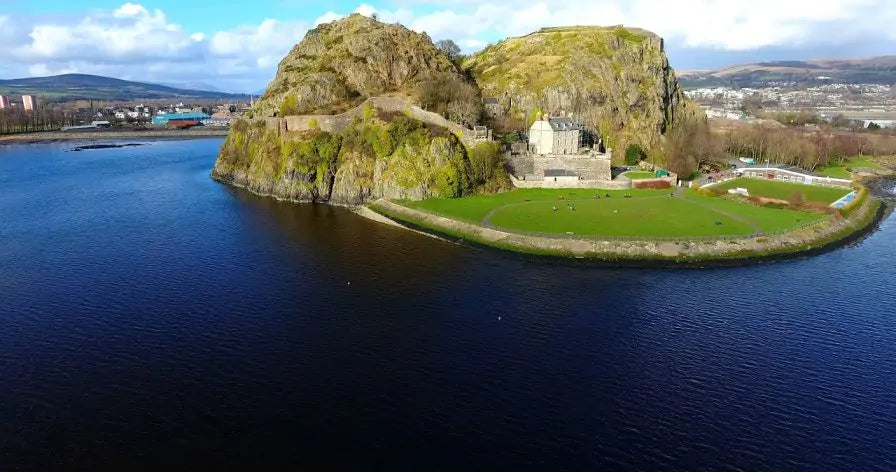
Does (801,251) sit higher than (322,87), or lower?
lower

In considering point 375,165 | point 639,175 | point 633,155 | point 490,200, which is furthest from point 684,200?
point 375,165

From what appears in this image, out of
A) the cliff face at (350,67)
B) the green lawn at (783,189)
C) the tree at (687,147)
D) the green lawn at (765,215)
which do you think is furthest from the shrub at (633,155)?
the cliff face at (350,67)

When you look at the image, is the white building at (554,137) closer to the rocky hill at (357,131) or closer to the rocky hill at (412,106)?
the rocky hill at (412,106)

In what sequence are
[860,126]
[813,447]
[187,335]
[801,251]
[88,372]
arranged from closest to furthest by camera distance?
[813,447] → [88,372] → [187,335] → [801,251] → [860,126]

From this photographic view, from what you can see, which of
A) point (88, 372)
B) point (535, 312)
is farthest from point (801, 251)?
point (88, 372)

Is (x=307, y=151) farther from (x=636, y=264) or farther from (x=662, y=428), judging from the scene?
(x=662, y=428)

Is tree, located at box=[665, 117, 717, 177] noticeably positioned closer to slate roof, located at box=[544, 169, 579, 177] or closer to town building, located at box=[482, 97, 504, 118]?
slate roof, located at box=[544, 169, 579, 177]

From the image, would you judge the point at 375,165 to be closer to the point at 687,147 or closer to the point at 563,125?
the point at 563,125
